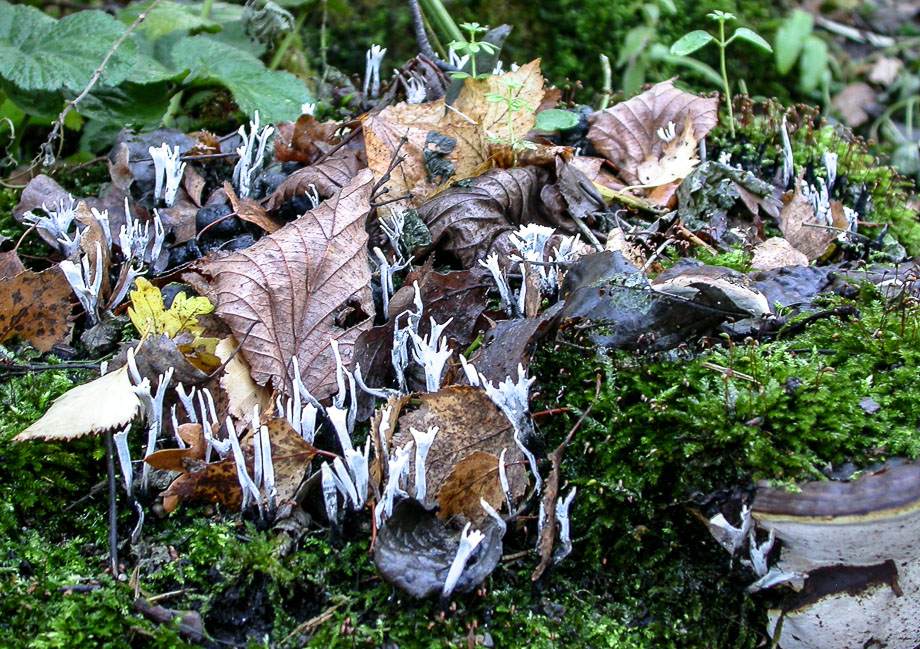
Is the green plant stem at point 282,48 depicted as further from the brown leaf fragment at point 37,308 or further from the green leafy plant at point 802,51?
the green leafy plant at point 802,51

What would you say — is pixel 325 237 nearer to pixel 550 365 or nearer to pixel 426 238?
pixel 426 238

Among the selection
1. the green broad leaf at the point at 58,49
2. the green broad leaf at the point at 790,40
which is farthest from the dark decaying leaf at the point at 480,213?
the green broad leaf at the point at 790,40

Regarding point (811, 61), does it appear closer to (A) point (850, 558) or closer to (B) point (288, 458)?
(A) point (850, 558)

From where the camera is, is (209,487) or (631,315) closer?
(209,487)

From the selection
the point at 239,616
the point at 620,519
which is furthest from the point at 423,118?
the point at 239,616

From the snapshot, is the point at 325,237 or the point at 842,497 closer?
the point at 842,497

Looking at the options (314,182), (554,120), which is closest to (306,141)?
(314,182)

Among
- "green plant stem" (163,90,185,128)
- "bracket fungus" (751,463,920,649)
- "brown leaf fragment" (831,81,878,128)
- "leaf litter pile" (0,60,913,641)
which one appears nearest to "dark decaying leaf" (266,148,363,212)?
"leaf litter pile" (0,60,913,641)
